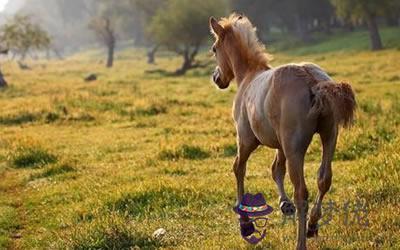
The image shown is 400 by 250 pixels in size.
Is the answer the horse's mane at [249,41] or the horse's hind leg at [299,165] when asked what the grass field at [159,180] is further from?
the horse's mane at [249,41]

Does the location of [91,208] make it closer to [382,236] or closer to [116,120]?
[382,236]

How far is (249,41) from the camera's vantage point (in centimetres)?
893

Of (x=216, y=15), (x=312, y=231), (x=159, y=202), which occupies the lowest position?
(x=159, y=202)

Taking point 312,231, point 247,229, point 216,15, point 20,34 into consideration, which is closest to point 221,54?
point 247,229

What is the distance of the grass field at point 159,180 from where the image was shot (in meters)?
8.01

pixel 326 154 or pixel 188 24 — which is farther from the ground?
A: pixel 188 24

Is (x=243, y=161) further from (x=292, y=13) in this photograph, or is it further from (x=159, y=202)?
(x=292, y=13)

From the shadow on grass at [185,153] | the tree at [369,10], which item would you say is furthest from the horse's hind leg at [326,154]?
the tree at [369,10]

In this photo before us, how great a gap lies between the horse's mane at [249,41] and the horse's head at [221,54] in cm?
15

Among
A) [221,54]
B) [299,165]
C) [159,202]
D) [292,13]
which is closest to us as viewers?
[299,165]

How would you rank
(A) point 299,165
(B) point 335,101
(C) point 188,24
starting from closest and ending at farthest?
(B) point 335,101, (A) point 299,165, (C) point 188,24

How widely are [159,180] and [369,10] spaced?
162 ft

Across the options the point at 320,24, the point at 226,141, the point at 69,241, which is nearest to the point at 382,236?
the point at 69,241

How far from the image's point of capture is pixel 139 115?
2345 centimetres
